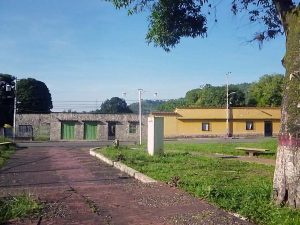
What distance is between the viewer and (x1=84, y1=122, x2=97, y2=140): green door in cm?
5266

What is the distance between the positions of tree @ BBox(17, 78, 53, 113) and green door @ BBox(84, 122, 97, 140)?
18.7 m

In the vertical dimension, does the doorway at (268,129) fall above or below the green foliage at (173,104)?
below

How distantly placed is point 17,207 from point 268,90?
7040 cm

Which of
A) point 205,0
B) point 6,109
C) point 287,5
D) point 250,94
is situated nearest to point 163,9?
point 205,0

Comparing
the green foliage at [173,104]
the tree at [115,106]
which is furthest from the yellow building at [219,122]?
the tree at [115,106]

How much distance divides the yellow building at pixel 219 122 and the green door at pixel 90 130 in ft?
25.5

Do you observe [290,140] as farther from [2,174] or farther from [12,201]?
[2,174]

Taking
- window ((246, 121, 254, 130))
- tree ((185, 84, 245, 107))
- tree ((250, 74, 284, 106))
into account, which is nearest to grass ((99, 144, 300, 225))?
window ((246, 121, 254, 130))

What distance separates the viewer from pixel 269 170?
42.6 feet

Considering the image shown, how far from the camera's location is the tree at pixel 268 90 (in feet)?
237

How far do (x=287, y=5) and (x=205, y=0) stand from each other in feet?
8.32

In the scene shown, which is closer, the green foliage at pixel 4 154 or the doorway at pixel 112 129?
the green foliage at pixel 4 154

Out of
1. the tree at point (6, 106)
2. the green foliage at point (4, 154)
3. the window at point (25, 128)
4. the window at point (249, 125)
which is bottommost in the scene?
the green foliage at point (4, 154)

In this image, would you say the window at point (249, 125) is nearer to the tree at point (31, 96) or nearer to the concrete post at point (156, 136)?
the tree at point (31, 96)
